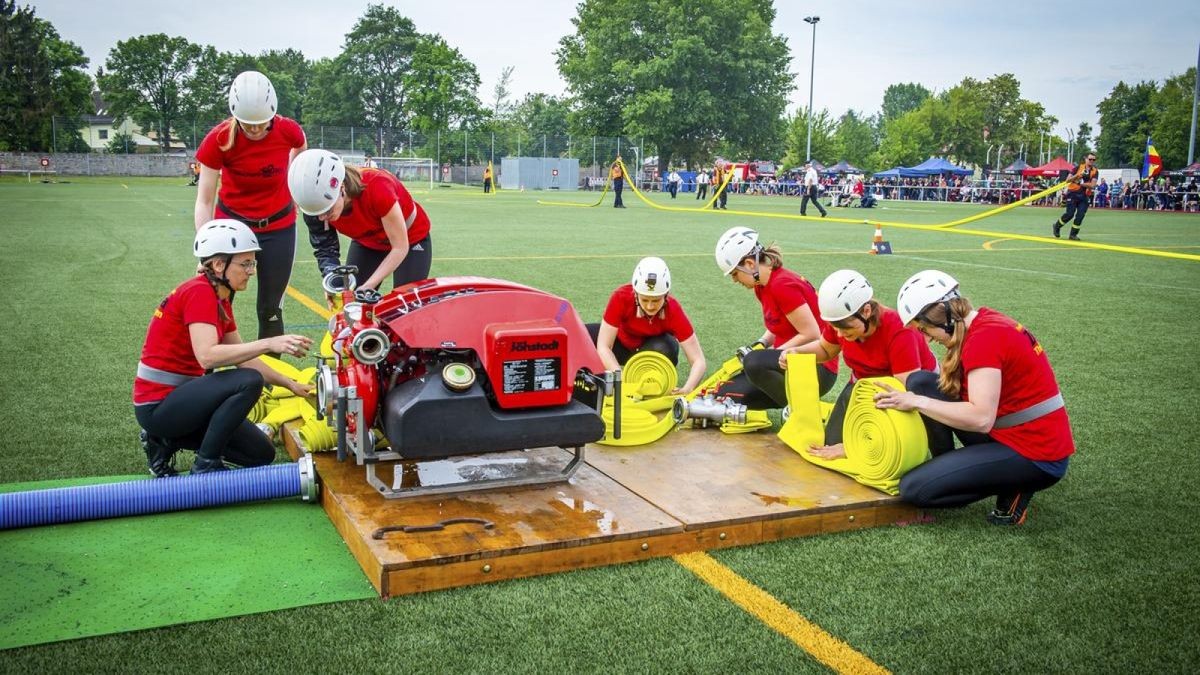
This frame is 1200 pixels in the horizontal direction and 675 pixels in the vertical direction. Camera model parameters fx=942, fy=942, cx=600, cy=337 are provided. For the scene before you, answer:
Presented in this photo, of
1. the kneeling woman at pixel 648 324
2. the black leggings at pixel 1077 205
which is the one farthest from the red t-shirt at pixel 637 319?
the black leggings at pixel 1077 205

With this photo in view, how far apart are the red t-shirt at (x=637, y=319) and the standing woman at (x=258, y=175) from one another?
2.33 meters

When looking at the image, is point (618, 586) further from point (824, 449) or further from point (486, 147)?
point (486, 147)

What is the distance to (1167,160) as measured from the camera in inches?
2980

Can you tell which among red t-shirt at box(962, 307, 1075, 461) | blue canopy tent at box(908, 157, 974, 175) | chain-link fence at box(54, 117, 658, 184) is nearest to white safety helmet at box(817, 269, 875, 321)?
red t-shirt at box(962, 307, 1075, 461)

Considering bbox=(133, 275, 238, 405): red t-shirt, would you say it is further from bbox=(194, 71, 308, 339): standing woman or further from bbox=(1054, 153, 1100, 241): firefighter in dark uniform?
bbox=(1054, 153, 1100, 241): firefighter in dark uniform

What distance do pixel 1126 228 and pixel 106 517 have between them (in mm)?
30108

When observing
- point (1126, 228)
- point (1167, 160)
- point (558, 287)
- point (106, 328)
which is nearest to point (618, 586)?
point (106, 328)

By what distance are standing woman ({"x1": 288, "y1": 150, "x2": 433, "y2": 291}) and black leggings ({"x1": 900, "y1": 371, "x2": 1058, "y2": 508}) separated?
2.94 m

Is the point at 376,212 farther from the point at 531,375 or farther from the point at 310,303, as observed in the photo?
the point at 310,303

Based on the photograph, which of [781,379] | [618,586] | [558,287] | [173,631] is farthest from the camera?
[558,287]

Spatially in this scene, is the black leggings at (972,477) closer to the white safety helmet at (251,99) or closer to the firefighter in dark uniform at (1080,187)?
the white safety helmet at (251,99)

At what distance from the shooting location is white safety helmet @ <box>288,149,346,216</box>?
5.01m

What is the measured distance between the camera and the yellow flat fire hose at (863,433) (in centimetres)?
467

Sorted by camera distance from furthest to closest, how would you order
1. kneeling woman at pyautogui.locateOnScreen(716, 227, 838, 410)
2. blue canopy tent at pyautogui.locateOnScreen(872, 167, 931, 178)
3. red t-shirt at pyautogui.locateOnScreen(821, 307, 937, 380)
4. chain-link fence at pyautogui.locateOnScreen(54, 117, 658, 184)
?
1. blue canopy tent at pyautogui.locateOnScreen(872, 167, 931, 178)
2. chain-link fence at pyautogui.locateOnScreen(54, 117, 658, 184)
3. kneeling woman at pyautogui.locateOnScreen(716, 227, 838, 410)
4. red t-shirt at pyautogui.locateOnScreen(821, 307, 937, 380)
